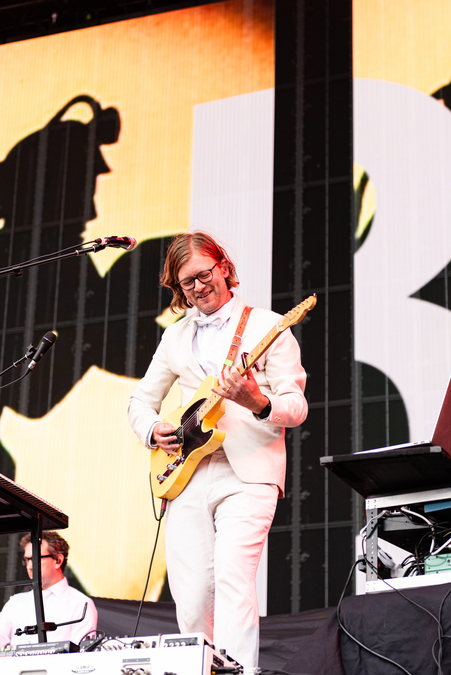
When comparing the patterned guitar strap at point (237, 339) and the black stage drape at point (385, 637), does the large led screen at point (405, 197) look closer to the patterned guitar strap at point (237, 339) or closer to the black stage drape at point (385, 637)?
the patterned guitar strap at point (237, 339)

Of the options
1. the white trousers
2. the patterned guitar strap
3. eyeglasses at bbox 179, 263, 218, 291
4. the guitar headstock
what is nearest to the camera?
the white trousers

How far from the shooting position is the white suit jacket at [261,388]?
2.63 m

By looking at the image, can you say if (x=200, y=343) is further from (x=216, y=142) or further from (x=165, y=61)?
(x=165, y=61)

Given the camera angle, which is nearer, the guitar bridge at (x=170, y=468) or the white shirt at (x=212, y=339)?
the guitar bridge at (x=170, y=468)

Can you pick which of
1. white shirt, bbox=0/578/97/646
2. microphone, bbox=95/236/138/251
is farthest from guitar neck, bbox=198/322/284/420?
white shirt, bbox=0/578/97/646

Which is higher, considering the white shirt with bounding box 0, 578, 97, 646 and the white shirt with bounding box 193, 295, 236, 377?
the white shirt with bounding box 193, 295, 236, 377

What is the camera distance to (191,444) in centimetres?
274

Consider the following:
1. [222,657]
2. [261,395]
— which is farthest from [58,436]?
[222,657]

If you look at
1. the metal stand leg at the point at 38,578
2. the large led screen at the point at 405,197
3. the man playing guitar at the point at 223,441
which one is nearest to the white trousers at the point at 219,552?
the man playing guitar at the point at 223,441

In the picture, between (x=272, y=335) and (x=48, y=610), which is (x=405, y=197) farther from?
(x=48, y=610)

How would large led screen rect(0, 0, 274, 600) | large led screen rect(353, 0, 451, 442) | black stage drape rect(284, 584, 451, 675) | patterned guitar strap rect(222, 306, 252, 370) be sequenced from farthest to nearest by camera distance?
large led screen rect(0, 0, 274, 600) < large led screen rect(353, 0, 451, 442) < patterned guitar strap rect(222, 306, 252, 370) < black stage drape rect(284, 584, 451, 675)

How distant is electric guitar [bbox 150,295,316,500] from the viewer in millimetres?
2641

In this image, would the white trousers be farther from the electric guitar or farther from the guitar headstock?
the guitar headstock

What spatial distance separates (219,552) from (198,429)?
16.2 inches
